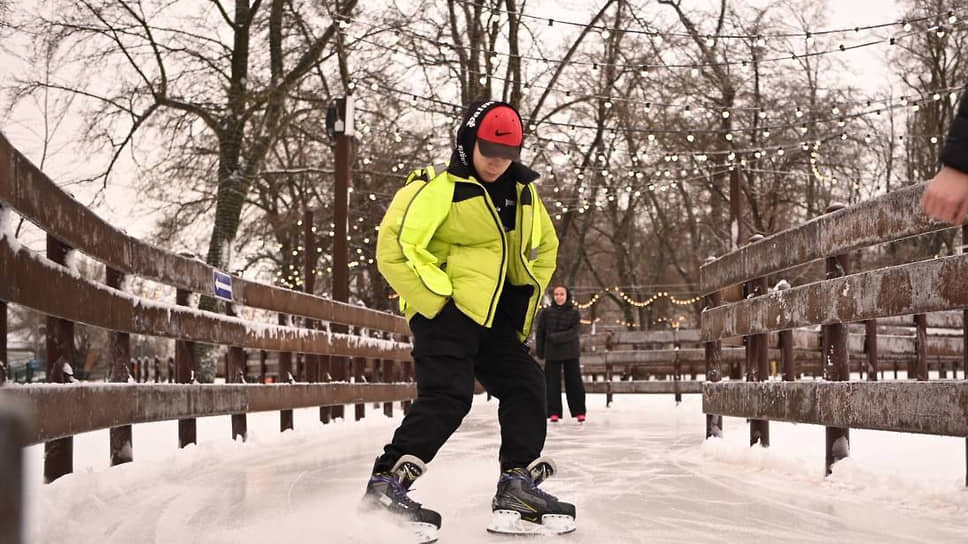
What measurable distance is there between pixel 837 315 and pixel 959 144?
8.91 feet

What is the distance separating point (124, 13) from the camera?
1798 cm

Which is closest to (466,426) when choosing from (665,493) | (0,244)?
(665,493)

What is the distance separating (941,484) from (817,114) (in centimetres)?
2175

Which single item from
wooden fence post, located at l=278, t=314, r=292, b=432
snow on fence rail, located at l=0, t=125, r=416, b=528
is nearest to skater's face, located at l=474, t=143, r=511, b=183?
snow on fence rail, located at l=0, t=125, r=416, b=528

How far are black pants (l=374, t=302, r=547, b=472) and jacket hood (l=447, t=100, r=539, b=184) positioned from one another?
19.4 inches

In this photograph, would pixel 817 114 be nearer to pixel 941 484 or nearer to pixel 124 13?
pixel 124 13

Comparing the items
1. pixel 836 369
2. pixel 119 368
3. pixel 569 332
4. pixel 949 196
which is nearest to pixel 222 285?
pixel 119 368

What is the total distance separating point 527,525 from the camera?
3.64 m

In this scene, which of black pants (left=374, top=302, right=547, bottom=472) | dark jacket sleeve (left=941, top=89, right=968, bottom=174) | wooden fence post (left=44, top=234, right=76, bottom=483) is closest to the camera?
dark jacket sleeve (left=941, top=89, right=968, bottom=174)

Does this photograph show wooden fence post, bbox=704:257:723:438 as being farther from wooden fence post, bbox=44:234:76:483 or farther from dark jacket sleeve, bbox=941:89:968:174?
dark jacket sleeve, bbox=941:89:968:174

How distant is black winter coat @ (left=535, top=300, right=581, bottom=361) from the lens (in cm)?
1221

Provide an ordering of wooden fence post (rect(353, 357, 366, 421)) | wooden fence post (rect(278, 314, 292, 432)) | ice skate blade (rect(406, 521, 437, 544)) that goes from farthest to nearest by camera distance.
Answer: wooden fence post (rect(353, 357, 366, 421)), wooden fence post (rect(278, 314, 292, 432)), ice skate blade (rect(406, 521, 437, 544))

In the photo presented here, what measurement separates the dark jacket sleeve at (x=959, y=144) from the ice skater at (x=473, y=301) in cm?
178

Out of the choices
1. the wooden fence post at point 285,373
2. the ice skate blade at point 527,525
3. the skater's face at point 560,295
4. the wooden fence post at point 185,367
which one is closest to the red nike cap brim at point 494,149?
the ice skate blade at point 527,525
